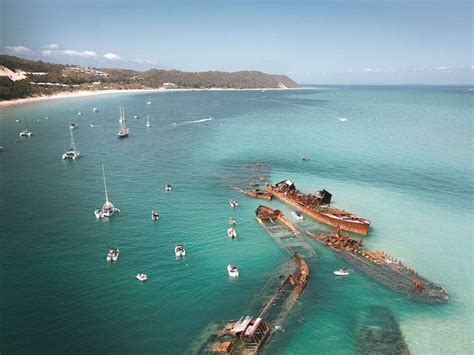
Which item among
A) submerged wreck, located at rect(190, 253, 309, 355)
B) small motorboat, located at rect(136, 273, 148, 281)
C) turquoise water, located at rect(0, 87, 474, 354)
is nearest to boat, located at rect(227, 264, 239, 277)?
turquoise water, located at rect(0, 87, 474, 354)

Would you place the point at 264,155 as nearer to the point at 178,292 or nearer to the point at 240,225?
the point at 240,225

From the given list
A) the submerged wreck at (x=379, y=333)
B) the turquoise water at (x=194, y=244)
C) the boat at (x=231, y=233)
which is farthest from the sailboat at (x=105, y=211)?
the submerged wreck at (x=379, y=333)

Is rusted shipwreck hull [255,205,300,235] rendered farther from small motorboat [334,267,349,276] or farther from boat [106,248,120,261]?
boat [106,248,120,261]

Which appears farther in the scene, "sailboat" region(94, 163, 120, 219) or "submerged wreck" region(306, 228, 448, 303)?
"sailboat" region(94, 163, 120, 219)

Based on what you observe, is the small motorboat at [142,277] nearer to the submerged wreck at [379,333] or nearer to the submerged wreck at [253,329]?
the submerged wreck at [253,329]

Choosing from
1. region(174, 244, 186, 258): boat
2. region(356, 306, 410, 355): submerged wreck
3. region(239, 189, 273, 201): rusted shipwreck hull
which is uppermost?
region(174, 244, 186, 258): boat

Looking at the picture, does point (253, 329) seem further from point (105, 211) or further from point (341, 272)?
point (105, 211)
